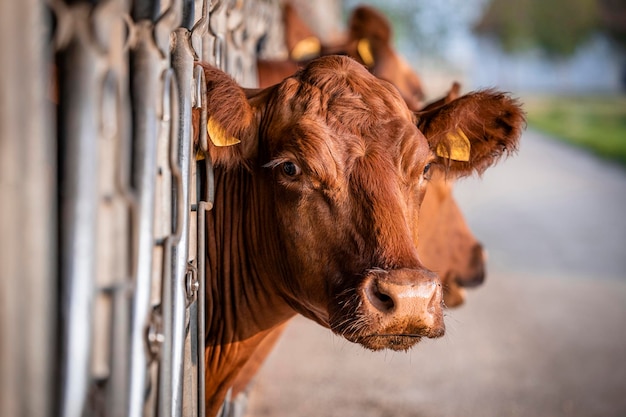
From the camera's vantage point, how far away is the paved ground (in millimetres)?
5305

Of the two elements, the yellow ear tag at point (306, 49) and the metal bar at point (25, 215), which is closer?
the metal bar at point (25, 215)

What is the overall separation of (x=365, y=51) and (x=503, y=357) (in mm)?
3024

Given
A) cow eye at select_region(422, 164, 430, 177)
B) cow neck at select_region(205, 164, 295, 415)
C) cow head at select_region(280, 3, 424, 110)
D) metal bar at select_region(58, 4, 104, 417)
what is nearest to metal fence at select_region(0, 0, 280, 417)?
metal bar at select_region(58, 4, 104, 417)

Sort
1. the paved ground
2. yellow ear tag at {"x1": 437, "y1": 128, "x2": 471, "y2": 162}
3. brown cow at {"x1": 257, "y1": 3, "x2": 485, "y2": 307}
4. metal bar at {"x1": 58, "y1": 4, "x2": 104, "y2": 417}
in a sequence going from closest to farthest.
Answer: metal bar at {"x1": 58, "y1": 4, "x2": 104, "y2": 417}
yellow ear tag at {"x1": 437, "y1": 128, "x2": 471, "y2": 162}
brown cow at {"x1": 257, "y1": 3, "x2": 485, "y2": 307}
the paved ground

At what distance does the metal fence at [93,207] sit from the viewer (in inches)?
64.3

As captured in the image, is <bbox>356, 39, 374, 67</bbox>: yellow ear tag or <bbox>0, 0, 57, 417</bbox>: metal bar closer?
<bbox>0, 0, 57, 417</bbox>: metal bar

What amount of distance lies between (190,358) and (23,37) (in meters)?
1.33

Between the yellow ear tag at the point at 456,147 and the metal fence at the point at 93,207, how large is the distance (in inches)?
49.1

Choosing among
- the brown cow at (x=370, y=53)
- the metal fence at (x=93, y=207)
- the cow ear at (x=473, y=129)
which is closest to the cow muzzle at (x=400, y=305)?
Answer: the metal fence at (x=93, y=207)

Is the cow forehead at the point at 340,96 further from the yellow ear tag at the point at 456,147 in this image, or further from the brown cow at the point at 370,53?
the brown cow at the point at 370,53

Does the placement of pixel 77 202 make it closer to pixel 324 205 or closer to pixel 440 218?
pixel 324 205

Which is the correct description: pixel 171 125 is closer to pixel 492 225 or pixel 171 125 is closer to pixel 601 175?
pixel 492 225

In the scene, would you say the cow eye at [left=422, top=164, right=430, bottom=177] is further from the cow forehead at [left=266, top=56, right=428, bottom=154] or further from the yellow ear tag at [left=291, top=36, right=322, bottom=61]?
the yellow ear tag at [left=291, top=36, right=322, bottom=61]

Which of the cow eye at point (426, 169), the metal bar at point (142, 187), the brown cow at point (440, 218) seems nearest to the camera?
the metal bar at point (142, 187)
